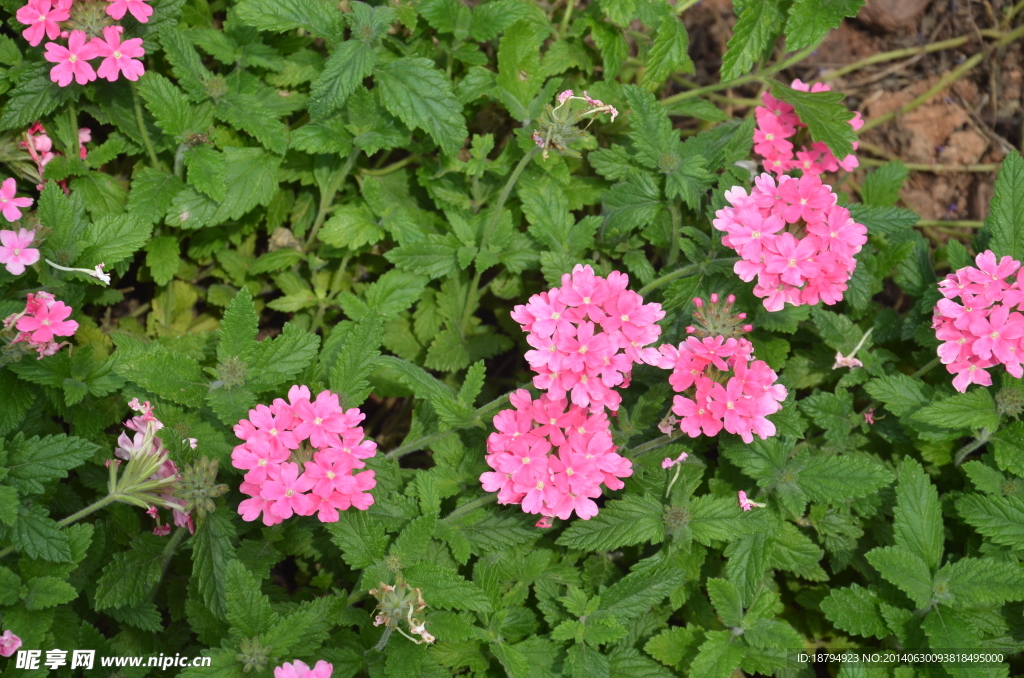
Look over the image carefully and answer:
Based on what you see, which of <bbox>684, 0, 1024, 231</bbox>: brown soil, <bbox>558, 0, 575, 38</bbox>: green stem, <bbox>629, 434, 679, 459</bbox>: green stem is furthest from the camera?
<bbox>684, 0, 1024, 231</bbox>: brown soil

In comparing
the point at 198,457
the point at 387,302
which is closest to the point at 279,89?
the point at 387,302

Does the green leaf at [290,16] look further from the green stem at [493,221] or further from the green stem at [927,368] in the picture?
the green stem at [927,368]

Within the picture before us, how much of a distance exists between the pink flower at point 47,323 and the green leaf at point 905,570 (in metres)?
3.33

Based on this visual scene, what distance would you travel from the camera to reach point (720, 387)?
9.53ft

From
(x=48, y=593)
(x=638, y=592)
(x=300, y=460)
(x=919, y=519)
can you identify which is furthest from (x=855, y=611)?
(x=48, y=593)

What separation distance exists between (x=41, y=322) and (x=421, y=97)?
1.80 meters

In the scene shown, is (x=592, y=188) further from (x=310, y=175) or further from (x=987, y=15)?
(x=987, y=15)

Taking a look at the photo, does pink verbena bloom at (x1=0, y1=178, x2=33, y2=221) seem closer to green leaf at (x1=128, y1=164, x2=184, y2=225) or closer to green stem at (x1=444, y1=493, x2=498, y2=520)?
green leaf at (x1=128, y1=164, x2=184, y2=225)

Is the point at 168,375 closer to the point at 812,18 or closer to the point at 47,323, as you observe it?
the point at 47,323

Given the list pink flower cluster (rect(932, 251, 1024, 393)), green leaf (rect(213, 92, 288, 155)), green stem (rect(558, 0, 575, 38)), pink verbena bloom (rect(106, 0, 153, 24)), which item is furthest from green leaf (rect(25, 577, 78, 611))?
pink flower cluster (rect(932, 251, 1024, 393))

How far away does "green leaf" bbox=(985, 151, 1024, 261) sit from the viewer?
11.4 ft

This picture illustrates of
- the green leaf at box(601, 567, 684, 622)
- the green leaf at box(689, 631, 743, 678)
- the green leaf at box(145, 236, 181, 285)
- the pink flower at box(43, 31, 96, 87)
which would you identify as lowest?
the green leaf at box(689, 631, 743, 678)

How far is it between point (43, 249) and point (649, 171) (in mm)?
2630

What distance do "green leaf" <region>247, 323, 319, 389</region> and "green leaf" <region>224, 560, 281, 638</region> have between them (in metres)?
0.68
